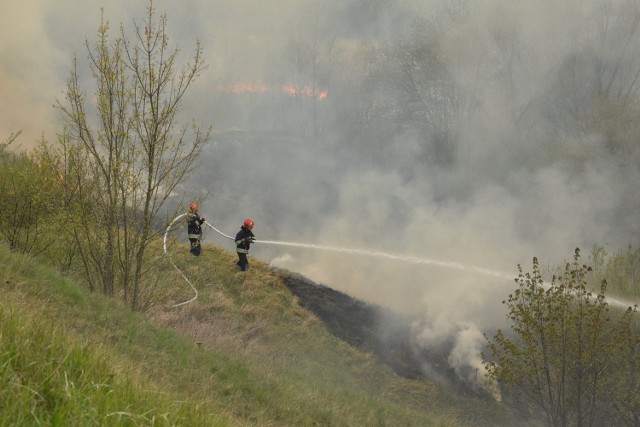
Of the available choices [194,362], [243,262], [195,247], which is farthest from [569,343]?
[195,247]

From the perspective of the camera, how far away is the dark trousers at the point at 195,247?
15.5 meters

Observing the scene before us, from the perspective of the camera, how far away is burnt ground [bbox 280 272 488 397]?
13961 millimetres

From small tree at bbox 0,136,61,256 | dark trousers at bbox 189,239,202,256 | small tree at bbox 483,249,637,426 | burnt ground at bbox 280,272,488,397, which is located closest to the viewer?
small tree at bbox 483,249,637,426

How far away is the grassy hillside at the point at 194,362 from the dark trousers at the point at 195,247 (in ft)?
0.93

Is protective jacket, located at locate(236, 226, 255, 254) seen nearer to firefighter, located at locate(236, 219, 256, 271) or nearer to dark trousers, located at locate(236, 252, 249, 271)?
firefighter, located at locate(236, 219, 256, 271)

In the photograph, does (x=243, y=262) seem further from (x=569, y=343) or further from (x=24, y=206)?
(x=569, y=343)

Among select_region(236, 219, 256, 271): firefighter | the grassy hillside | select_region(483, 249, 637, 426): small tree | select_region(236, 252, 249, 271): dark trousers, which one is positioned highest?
select_region(236, 219, 256, 271): firefighter

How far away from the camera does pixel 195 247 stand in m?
15.5

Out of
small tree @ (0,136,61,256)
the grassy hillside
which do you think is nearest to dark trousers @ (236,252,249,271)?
the grassy hillside

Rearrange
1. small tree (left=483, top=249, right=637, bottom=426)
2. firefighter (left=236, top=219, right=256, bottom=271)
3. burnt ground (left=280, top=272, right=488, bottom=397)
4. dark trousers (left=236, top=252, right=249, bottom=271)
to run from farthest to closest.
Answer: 1. dark trousers (left=236, top=252, right=249, bottom=271)
2. firefighter (left=236, top=219, right=256, bottom=271)
3. burnt ground (left=280, top=272, right=488, bottom=397)
4. small tree (left=483, top=249, right=637, bottom=426)

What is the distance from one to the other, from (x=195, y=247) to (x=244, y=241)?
1.69 m

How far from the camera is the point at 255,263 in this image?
16.4 m

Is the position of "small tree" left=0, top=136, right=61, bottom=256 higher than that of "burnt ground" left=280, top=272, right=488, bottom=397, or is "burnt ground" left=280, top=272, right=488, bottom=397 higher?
"small tree" left=0, top=136, right=61, bottom=256

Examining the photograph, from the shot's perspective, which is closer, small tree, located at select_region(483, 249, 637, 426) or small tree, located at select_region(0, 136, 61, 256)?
small tree, located at select_region(483, 249, 637, 426)
